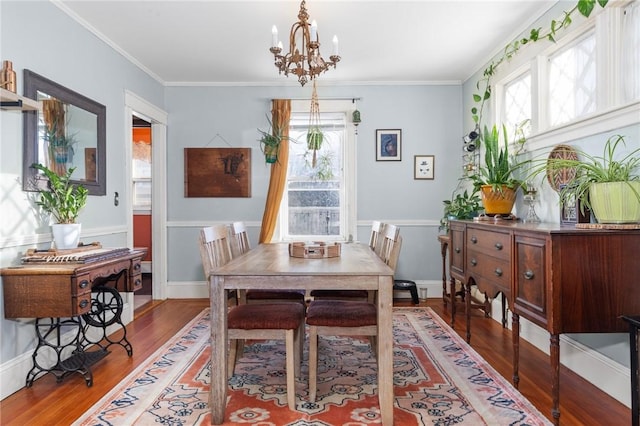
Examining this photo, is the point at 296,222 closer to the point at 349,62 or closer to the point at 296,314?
the point at 349,62

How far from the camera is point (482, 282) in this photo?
2762 millimetres

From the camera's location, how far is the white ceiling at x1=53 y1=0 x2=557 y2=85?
9.81 ft

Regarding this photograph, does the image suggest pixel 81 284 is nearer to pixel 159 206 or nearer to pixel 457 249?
pixel 159 206

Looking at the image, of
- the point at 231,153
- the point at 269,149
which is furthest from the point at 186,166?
→ the point at 269,149

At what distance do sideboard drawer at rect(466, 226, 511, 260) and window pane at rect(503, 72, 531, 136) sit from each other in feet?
3.69

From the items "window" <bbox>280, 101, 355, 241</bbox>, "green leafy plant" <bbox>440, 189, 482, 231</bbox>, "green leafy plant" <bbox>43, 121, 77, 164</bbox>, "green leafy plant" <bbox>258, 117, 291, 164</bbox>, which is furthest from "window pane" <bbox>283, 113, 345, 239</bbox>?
"green leafy plant" <bbox>43, 121, 77, 164</bbox>

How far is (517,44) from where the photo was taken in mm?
3371

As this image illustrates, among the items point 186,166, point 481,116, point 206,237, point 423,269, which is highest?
point 481,116

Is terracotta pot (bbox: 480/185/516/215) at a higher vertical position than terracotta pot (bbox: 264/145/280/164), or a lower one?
lower

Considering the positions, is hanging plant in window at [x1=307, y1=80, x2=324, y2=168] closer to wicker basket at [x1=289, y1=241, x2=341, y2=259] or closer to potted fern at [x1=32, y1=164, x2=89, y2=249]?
wicker basket at [x1=289, y1=241, x2=341, y2=259]

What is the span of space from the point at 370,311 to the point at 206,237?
1016mm

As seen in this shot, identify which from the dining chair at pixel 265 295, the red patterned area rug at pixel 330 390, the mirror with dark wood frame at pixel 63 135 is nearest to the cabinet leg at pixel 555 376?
the red patterned area rug at pixel 330 390

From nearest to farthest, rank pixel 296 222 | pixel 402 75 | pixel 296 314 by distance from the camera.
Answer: pixel 296 314
pixel 402 75
pixel 296 222

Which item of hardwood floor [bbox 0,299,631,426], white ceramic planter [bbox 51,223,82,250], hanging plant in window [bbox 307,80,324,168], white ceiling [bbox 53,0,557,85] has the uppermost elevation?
white ceiling [bbox 53,0,557,85]
